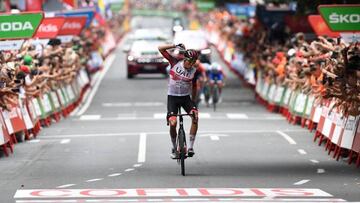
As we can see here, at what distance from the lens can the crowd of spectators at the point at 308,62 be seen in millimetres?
23094

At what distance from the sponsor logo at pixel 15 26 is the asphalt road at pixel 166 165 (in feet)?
7.91

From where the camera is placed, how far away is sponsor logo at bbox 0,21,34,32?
25688 millimetres

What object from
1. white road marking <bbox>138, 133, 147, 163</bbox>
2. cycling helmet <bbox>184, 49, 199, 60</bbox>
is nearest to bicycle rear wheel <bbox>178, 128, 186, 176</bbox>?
cycling helmet <bbox>184, 49, 199, 60</bbox>

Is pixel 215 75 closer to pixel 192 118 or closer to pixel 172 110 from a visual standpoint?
pixel 172 110

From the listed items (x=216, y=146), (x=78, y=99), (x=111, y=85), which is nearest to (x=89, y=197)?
(x=216, y=146)

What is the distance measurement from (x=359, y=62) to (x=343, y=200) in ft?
22.3

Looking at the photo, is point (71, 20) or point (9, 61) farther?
point (71, 20)

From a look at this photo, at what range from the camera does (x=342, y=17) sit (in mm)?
24516

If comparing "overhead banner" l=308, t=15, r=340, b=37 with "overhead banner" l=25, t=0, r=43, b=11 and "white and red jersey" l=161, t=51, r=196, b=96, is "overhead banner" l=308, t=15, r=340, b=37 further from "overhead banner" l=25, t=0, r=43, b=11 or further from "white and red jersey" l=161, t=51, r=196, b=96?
"overhead banner" l=25, t=0, r=43, b=11

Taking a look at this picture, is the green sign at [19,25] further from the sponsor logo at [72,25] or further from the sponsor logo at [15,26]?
the sponsor logo at [72,25]

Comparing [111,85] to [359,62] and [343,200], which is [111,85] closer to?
[359,62]

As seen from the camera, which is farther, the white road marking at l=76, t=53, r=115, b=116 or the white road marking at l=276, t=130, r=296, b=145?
the white road marking at l=76, t=53, r=115, b=116

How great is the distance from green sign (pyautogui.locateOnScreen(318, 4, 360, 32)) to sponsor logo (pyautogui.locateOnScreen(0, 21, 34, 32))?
5.90 meters

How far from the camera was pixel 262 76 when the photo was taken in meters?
43.4
